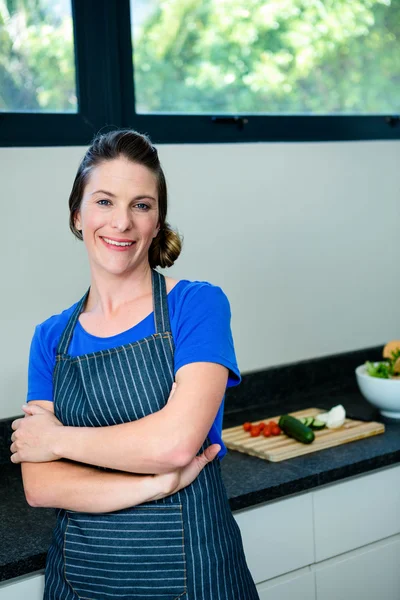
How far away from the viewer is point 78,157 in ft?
7.35

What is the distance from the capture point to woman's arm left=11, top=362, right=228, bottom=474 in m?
1.37

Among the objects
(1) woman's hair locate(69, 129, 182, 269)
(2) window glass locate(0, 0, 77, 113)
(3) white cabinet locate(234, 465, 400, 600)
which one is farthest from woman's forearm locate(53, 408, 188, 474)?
(2) window glass locate(0, 0, 77, 113)

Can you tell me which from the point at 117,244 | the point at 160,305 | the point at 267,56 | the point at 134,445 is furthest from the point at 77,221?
the point at 267,56

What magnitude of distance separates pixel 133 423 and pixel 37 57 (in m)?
1.21

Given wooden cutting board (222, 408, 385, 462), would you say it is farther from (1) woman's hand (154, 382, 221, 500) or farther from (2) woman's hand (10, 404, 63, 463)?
(2) woman's hand (10, 404, 63, 463)

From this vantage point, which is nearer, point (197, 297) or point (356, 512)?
point (197, 297)

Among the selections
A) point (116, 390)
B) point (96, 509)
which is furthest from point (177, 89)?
point (96, 509)

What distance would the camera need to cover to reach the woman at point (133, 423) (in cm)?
141

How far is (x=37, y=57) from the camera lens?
220 cm

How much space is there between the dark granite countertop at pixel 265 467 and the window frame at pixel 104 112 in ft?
2.60

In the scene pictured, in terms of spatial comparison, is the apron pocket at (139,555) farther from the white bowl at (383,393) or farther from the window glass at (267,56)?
the window glass at (267,56)

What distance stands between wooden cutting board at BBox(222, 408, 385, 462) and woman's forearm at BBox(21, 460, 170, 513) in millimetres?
670

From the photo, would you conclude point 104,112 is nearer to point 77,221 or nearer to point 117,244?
point 77,221

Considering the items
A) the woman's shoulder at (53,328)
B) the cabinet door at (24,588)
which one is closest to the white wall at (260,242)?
the woman's shoulder at (53,328)
